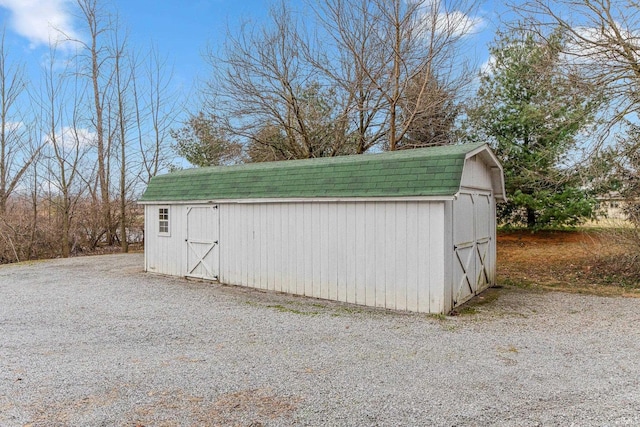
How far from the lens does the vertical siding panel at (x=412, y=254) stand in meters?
6.12

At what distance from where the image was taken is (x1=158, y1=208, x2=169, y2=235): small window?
9.65 meters

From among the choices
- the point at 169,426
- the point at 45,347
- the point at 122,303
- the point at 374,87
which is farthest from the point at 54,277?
the point at 374,87

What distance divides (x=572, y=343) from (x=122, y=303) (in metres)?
6.91

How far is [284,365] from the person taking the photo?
4.04m

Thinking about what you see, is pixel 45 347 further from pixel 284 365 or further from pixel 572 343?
pixel 572 343

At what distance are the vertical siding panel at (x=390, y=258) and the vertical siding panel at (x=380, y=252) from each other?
39mm

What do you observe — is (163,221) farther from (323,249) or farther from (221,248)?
(323,249)

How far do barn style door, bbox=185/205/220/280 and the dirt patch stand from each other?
6584 mm

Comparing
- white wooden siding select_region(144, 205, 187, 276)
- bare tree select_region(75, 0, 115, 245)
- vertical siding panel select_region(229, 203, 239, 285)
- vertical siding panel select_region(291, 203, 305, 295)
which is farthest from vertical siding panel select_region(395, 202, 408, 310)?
bare tree select_region(75, 0, 115, 245)

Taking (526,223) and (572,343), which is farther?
(526,223)

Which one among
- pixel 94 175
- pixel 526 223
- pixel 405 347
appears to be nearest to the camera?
pixel 405 347

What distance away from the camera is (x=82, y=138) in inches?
603

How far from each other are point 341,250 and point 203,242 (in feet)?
12.0

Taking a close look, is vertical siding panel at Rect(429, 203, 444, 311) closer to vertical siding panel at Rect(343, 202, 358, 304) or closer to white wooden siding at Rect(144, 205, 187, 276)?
vertical siding panel at Rect(343, 202, 358, 304)
